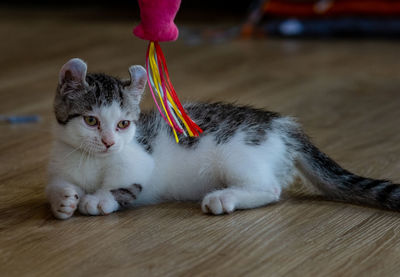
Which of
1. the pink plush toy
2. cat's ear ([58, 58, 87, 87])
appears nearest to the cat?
cat's ear ([58, 58, 87, 87])

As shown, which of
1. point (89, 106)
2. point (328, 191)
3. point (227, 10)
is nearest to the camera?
point (89, 106)

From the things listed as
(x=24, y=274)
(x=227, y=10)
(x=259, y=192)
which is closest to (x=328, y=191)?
(x=259, y=192)

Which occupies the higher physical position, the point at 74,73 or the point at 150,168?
the point at 74,73

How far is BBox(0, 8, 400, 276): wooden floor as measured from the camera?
1.52 meters

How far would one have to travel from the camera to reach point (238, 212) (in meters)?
1.81

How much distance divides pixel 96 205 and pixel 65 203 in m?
0.08

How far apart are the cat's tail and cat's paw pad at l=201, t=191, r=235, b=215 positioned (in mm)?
255

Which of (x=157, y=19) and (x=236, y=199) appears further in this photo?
(x=236, y=199)

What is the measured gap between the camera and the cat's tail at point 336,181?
1776 mm

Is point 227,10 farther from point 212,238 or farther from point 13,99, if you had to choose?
point 212,238

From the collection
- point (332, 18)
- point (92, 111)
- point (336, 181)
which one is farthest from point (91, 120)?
point (332, 18)

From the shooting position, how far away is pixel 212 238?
1.64m

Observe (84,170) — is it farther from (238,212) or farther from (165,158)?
(238,212)

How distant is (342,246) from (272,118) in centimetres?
50
